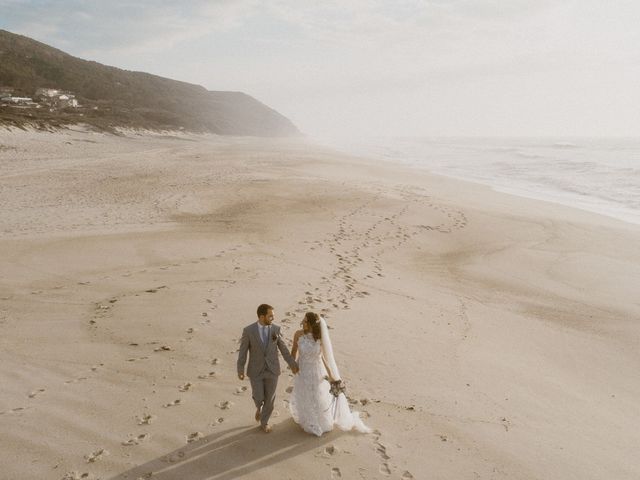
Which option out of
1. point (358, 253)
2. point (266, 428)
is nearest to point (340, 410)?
point (266, 428)

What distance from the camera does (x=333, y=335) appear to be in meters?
8.59

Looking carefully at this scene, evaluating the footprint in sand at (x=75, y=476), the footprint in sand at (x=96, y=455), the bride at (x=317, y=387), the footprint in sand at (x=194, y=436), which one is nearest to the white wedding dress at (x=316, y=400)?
the bride at (x=317, y=387)

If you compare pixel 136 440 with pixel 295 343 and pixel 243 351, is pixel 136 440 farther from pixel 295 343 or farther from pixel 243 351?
pixel 295 343

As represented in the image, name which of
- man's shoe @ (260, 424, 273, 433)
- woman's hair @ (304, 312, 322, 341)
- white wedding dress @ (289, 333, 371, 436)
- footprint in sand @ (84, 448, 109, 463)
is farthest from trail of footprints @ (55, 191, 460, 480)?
woman's hair @ (304, 312, 322, 341)

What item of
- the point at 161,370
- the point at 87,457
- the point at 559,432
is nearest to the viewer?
the point at 87,457

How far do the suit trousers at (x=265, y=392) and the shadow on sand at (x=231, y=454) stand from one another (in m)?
0.27

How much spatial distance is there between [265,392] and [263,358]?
1.52ft

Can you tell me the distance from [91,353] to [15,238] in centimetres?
853

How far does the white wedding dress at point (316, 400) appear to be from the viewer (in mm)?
5773

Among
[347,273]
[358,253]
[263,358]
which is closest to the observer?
[263,358]

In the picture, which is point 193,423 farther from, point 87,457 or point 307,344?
point 307,344

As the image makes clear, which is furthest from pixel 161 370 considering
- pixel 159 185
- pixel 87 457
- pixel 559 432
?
pixel 159 185

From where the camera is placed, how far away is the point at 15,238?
45.4 ft

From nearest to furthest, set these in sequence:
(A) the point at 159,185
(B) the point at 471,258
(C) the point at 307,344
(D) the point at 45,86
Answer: (C) the point at 307,344 < (B) the point at 471,258 < (A) the point at 159,185 < (D) the point at 45,86
